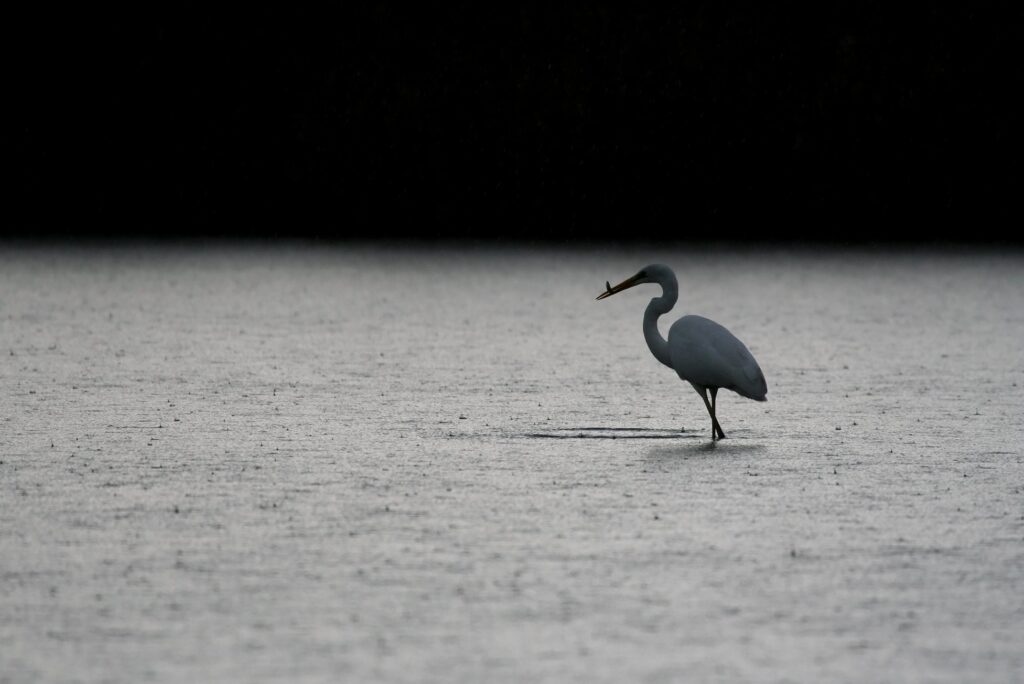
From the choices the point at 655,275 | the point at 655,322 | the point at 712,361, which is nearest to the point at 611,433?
the point at 712,361

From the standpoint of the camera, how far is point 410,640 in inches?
236

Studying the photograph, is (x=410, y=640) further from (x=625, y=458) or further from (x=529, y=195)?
(x=529, y=195)

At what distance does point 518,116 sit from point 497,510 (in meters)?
71.1

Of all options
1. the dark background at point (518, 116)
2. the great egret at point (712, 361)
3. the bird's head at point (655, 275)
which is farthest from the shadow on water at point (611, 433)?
the dark background at point (518, 116)

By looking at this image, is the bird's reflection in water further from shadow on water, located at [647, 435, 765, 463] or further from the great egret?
the great egret

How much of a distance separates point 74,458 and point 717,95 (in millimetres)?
69336

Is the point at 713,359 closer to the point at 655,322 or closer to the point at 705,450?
the point at 705,450

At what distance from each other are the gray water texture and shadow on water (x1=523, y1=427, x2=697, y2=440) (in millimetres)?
45

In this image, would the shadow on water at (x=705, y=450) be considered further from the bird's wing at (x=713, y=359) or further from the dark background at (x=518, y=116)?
the dark background at (x=518, y=116)

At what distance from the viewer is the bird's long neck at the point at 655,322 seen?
37.7ft

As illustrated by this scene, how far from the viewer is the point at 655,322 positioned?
1176 centimetres

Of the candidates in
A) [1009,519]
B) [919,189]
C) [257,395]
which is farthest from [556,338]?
[919,189]

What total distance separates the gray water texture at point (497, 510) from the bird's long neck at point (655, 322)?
0.47 m

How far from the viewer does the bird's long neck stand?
1149 centimetres
